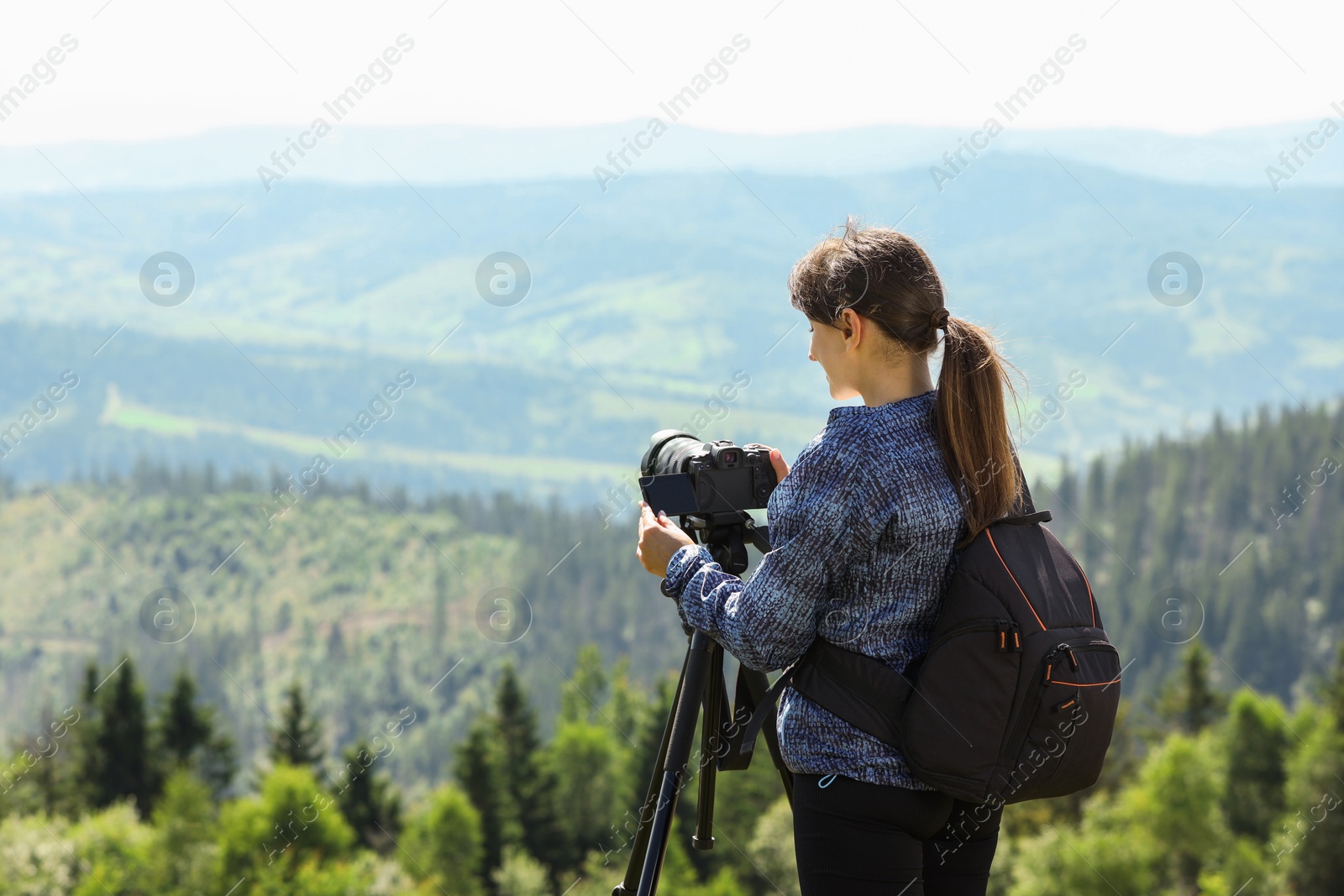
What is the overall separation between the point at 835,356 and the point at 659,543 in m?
0.57

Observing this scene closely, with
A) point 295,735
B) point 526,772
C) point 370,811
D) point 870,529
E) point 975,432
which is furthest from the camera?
point 526,772

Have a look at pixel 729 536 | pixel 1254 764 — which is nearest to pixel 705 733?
pixel 729 536

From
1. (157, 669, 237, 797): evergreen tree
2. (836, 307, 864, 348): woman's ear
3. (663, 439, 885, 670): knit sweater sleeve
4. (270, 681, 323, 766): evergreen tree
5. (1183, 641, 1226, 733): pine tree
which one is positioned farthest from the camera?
(1183, 641, 1226, 733): pine tree

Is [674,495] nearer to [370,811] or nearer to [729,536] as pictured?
[729,536]

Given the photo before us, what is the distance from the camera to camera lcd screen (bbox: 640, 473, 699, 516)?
111 inches

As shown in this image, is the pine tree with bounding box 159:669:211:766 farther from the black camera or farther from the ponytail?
the ponytail

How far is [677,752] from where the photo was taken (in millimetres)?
2816

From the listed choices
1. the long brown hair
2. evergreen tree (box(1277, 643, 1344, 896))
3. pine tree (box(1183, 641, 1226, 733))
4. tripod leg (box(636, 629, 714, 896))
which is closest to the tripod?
tripod leg (box(636, 629, 714, 896))

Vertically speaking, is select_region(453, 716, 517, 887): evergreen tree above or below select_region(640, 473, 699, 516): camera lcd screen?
below

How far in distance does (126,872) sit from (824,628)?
54.4 metres

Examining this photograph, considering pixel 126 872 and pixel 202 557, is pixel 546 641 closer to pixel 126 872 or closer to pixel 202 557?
pixel 202 557

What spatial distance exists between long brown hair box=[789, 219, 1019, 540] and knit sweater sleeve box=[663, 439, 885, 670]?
0.72ft

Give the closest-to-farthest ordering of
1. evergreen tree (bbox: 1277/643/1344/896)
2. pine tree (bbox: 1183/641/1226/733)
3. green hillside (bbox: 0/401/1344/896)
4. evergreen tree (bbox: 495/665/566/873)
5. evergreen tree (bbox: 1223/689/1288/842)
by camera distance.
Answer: evergreen tree (bbox: 1277/643/1344/896) < green hillside (bbox: 0/401/1344/896) < evergreen tree (bbox: 1223/689/1288/842) < evergreen tree (bbox: 495/665/566/873) < pine tree (bbox: 1183/641/1226/733)

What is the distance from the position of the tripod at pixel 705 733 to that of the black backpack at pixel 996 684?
37 cm
